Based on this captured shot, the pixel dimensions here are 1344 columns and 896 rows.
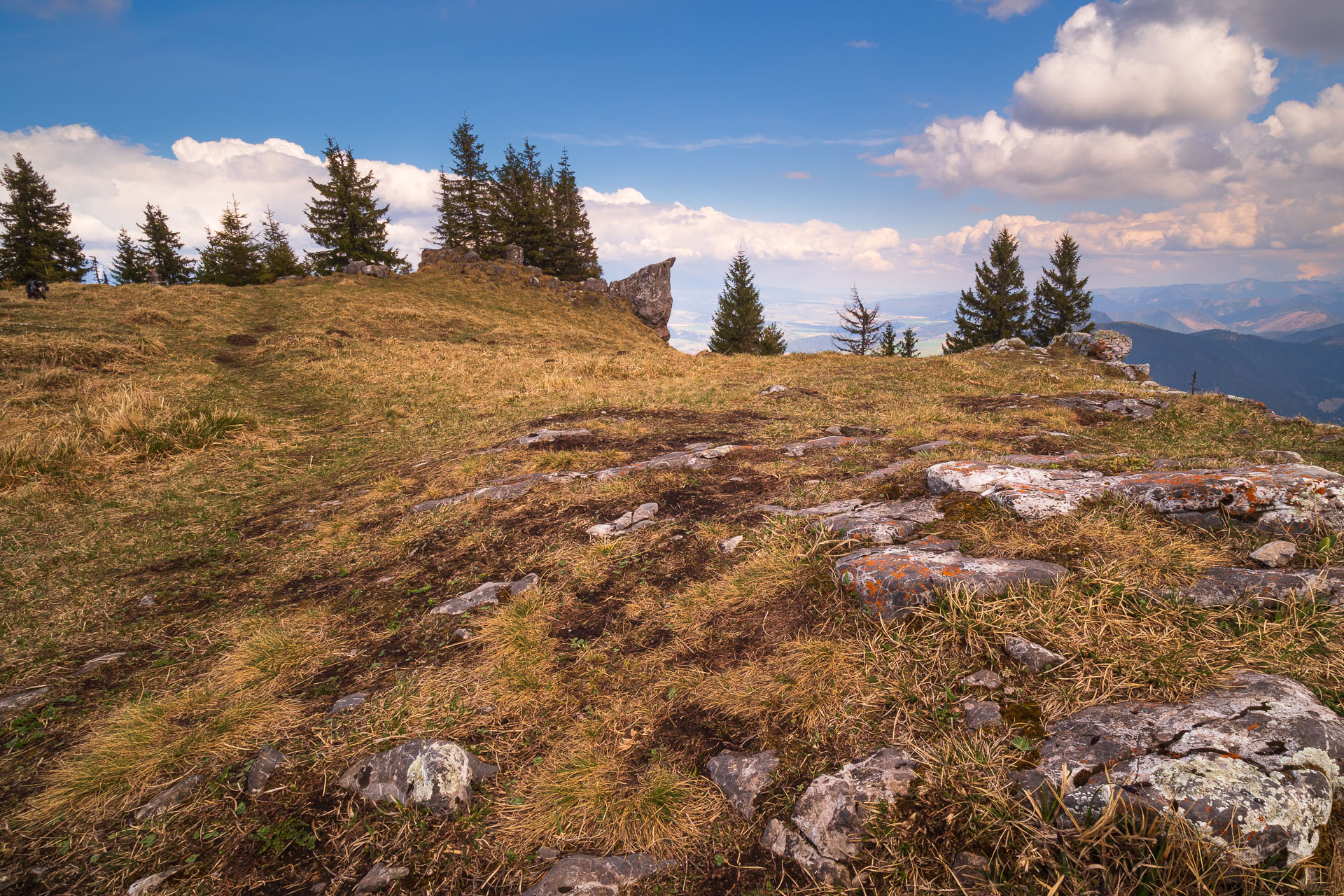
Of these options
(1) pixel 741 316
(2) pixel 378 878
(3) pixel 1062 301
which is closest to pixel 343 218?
(1) pixel 741 316

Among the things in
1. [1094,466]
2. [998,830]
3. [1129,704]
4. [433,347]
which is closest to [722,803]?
[998,830]

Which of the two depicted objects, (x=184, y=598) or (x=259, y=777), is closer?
(x=259, y=777)

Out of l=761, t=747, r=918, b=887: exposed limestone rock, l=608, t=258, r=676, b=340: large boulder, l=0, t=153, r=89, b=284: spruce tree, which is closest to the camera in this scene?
l=761, t=747, r=918, b=887: exposed limestone rock

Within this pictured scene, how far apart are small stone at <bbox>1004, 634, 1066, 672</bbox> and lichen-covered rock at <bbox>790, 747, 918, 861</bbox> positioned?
3.19 feet

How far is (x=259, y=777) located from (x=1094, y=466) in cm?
816

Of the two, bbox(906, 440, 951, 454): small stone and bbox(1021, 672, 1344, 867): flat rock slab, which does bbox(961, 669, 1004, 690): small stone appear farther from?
bbox(906, 440, 951, 454): small stone

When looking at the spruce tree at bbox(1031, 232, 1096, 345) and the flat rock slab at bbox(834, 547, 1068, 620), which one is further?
the spruce tree at bbox(1031, 232, 1096, 345)

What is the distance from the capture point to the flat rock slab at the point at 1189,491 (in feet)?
12.8

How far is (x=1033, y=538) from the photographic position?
4.24 m

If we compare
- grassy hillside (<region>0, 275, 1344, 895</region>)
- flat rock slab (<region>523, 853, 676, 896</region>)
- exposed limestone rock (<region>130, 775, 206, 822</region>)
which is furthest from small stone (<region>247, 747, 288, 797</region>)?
flat rock slab (<region>523, 853, 676, 896</region>)

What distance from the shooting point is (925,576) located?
3.68 meters

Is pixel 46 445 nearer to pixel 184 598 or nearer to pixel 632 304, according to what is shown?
pixel 184 598

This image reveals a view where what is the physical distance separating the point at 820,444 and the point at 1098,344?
2459 cm

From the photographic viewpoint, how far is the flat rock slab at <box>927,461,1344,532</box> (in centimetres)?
390
